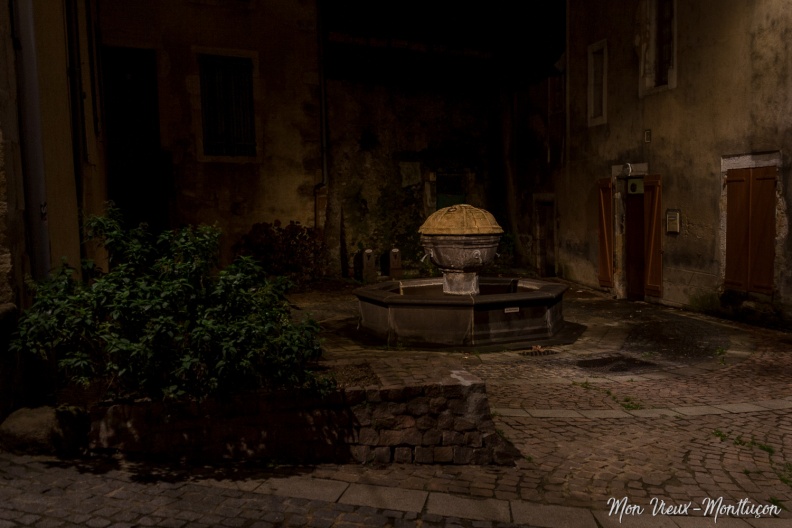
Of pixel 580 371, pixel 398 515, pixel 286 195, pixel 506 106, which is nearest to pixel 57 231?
pixel 398 515

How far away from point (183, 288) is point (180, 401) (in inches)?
29.4

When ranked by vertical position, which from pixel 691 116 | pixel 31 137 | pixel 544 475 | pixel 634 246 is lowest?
pixel 544 475

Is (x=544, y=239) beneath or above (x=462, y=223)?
beneath

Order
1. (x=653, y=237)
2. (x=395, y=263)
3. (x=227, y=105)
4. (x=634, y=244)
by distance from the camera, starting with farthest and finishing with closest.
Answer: (x=395, y=263), (x=227, y=105), (x=634, y=244), (x=653, y=237)

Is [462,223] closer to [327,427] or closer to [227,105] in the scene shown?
[327,427]

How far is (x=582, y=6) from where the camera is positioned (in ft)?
46.3

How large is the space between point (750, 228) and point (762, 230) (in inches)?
8.3

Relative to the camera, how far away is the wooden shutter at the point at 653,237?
465 inches

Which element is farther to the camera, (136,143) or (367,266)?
(367,266)

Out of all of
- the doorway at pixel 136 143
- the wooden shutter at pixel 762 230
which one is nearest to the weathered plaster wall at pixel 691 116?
the wooden shutter at pixel 762 230

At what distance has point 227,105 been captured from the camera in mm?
14109

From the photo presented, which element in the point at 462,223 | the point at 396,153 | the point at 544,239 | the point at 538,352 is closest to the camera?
the point at 538,352

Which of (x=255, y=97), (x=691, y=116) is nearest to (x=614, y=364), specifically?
(x=691, y=116)

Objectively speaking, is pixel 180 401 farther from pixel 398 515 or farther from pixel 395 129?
pixel 395 129
